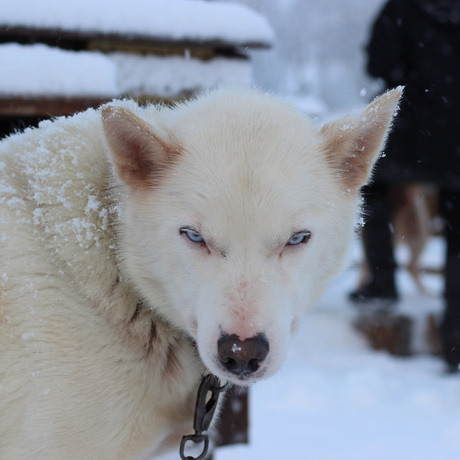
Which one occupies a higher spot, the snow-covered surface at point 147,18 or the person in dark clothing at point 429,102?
the person in dark clothing at point 429,102

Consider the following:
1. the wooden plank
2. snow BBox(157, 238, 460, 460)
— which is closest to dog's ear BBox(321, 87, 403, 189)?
snow BBox(157, 238, 460, 460)

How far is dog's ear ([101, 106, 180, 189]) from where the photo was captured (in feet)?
6.28

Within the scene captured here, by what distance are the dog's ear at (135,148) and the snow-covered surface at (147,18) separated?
1343 mm

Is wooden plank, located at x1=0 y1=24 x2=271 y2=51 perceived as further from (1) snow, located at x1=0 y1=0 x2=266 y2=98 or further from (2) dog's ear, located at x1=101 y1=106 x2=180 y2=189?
(2) dog's ear, located at x1=101 y1=106 x2=180 y2=189

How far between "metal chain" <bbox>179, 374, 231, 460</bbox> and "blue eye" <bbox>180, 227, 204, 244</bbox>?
54 cm

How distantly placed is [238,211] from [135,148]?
0.42 metres

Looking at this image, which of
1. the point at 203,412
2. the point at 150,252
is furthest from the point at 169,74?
the point at 203,412

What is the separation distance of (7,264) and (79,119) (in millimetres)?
617

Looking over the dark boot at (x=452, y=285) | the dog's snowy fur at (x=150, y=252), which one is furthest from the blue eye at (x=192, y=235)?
the dark boot at (x=452, y=285)

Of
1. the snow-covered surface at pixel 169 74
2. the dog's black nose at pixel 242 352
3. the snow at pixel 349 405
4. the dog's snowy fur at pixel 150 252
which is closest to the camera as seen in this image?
the dog's black nose at pixel 242 352

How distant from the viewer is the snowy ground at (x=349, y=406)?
375 cm

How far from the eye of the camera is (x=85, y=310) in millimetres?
2033

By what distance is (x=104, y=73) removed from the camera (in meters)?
2.94

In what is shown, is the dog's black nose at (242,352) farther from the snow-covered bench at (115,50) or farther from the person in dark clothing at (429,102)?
the person in dark clothing at (429,102)
